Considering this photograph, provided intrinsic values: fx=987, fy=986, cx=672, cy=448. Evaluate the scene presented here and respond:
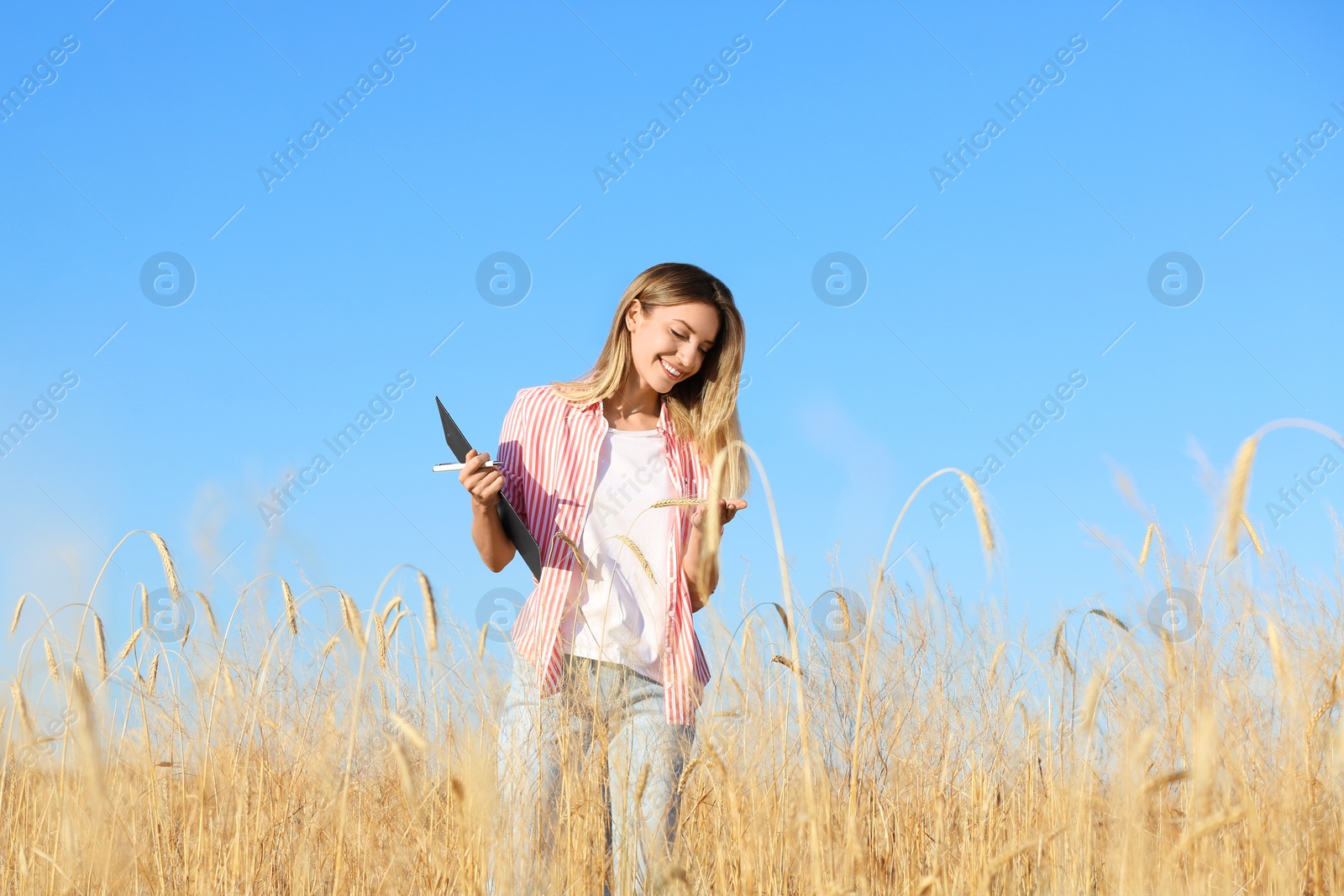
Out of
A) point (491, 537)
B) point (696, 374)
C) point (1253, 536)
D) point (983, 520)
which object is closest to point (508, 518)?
point (491, 537)

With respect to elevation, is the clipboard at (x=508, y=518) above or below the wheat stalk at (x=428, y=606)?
above

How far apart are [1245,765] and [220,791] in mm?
2536

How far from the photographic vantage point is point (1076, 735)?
8.10 feet

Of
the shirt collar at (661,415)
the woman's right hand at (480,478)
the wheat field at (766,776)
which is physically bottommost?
the wheat field at (766,776)

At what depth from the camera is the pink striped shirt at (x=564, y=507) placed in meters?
2.34

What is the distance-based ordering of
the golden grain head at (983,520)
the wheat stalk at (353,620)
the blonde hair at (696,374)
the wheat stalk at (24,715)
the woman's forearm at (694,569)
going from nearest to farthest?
the golden grain head at (983,520) → the wheat stalk at (353,620) → the woman's forearm at (694,569) → the blonde hair at (696,374) → the wheat stalk at (24,715)

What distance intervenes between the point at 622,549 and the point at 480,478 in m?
0.40

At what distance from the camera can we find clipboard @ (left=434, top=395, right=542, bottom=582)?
239 cm

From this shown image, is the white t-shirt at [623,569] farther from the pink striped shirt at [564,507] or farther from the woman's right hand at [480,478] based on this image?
the woman's right hand at [480,478]

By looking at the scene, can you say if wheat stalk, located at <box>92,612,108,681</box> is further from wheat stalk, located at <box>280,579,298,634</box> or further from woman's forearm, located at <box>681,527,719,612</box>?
woman's forearm, located at <box>681,527,719,612</box>

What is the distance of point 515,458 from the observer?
2650mm

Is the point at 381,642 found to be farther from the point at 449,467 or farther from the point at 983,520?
the point at 983,520

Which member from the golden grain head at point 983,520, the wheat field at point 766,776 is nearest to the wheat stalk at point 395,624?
the wheat field at point 766,776

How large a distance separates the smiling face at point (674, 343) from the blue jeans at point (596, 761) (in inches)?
30.1
